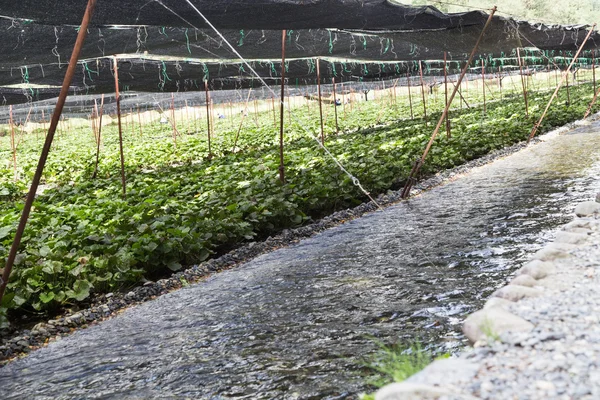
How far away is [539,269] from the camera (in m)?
3.94

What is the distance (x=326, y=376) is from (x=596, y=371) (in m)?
1.51

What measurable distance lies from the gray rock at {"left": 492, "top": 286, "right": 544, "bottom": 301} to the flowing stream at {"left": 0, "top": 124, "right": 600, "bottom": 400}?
451mm

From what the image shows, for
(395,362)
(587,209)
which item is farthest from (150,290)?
(587,209)

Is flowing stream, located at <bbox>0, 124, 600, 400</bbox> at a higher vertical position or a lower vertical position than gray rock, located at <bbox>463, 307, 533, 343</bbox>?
lower

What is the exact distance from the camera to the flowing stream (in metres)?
3.72

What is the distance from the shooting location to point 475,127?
606 inches

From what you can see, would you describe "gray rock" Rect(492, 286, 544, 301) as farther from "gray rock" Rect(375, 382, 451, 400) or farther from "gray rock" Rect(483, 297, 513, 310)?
"gray rock" Rect(375, 382, 451, 400)

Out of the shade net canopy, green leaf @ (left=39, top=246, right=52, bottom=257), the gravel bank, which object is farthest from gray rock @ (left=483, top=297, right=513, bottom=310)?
the shade net canopy

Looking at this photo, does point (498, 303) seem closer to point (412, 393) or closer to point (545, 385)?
point (545, 385)

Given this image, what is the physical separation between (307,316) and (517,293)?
1.66 meters

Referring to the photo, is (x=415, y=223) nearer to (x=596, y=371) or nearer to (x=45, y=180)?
(x=596, y=371)

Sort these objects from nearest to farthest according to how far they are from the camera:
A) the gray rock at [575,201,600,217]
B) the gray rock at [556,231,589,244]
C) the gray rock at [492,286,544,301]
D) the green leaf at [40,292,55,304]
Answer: the gray rock at [492,286,544,301]
the gray rock at [556,231,589,244]
the green leaf at [40,292,55,304]
the gray rock at [575,201,600,217]

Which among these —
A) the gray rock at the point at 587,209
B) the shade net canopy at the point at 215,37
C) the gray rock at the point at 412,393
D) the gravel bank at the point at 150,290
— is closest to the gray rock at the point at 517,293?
the gray rock at the point at 412,393

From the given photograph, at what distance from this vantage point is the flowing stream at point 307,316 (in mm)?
3721
